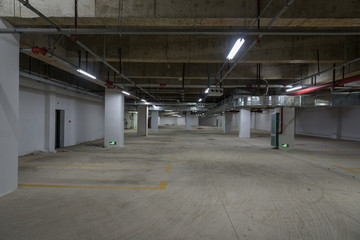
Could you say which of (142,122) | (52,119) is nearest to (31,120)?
(52,119)

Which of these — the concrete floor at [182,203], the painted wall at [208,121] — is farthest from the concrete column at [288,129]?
the painted wall at [208,121]

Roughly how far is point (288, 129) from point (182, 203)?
28.6 feet

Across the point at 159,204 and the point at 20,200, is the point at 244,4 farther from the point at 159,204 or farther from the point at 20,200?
the point at 20,200

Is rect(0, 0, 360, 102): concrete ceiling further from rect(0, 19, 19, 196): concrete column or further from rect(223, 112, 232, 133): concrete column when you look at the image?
rect(223, 112, 232, 133): concrete column

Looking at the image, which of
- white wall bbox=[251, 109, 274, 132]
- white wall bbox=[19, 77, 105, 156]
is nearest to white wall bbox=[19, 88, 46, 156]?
white wall bbox=[19, 77, 105, 156]

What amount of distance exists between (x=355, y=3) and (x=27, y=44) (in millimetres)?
7486

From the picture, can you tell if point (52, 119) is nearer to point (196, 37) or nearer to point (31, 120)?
point (31, 120)

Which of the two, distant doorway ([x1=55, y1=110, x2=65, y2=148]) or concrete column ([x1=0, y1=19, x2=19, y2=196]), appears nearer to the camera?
concrete column ([x1=0, y1=19, x2=19, y2=196])

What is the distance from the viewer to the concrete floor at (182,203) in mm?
2749

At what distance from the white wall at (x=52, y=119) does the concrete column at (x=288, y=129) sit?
38.0 feet

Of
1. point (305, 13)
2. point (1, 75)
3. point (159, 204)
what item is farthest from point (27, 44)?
point (305, 13)

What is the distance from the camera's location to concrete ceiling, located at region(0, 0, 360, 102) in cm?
391

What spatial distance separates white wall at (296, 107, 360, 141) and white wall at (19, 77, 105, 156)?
65.1ft

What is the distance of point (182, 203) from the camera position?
361 cm
